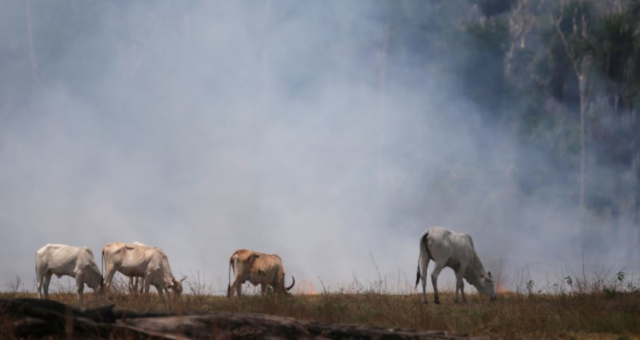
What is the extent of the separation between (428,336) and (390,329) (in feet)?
1.73

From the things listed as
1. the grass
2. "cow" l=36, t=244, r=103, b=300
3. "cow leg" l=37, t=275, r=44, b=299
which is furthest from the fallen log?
"cow" l=36, t=244, r=103, b=300

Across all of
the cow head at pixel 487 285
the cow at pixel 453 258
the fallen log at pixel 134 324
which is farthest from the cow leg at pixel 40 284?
the cow head at pixel 487 285

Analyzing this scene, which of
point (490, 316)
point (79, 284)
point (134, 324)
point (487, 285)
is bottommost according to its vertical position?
point (490, 316)

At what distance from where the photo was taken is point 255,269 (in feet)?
73.9

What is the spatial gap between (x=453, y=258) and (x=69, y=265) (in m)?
11.5

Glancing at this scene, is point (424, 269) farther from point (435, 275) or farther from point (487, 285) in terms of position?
point (487, 285)

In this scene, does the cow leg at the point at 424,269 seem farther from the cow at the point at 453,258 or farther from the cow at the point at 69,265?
the cow at the point at 69,265

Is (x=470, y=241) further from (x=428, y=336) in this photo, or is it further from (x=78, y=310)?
(x=78, y=310)

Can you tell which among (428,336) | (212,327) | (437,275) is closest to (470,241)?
(437,275)

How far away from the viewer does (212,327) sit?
8.66 m

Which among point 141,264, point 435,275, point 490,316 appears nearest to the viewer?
point 490,316

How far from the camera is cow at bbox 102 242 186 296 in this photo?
22.0m

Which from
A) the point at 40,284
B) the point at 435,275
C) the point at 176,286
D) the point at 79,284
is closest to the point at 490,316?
the point at 435,275

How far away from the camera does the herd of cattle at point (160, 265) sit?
829 inches
